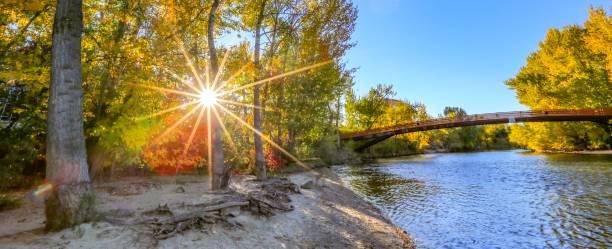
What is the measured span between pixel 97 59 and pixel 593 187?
2391cm

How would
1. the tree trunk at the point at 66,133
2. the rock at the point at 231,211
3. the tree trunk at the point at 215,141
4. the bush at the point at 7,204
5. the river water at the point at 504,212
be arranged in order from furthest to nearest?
the tree trunk at the point at 215,141
the bush at the point at 7,204
the river water at the point at 504,212
the rock at the point at 231,211
the tree trunk at the point at 66,133

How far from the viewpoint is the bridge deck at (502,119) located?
3425 cm

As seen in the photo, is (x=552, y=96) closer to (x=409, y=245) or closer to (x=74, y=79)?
(x=409, y=245)

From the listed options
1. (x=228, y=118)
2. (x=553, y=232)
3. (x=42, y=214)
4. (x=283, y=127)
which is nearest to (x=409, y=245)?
(x=553, y=232)

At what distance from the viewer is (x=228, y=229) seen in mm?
7543

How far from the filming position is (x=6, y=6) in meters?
9.45

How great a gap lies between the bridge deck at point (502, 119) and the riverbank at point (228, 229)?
1387 inches

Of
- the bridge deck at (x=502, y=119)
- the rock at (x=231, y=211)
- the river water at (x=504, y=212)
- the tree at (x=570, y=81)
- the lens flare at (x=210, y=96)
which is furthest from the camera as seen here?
the bridge deck at (x=502, y=119)

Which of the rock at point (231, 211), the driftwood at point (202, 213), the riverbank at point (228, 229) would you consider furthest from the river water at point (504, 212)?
the rock at point (231, 211)

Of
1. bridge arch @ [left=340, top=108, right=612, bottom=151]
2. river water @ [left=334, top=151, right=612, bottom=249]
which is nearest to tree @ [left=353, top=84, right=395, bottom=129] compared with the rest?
bridge arch @ [left=340, top=108, right=612, bottom=151]

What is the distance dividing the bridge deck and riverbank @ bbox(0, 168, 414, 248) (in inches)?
1387

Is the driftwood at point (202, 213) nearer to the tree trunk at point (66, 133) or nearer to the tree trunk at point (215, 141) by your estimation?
the tree trunk at point (66, 133)

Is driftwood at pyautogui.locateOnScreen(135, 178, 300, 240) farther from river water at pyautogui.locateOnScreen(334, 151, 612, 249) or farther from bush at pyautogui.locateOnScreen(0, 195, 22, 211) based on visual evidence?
bush at pyautogui.locateOnScreen(0, 195, 22, 211)

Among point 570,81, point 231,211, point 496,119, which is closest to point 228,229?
point 231,211
